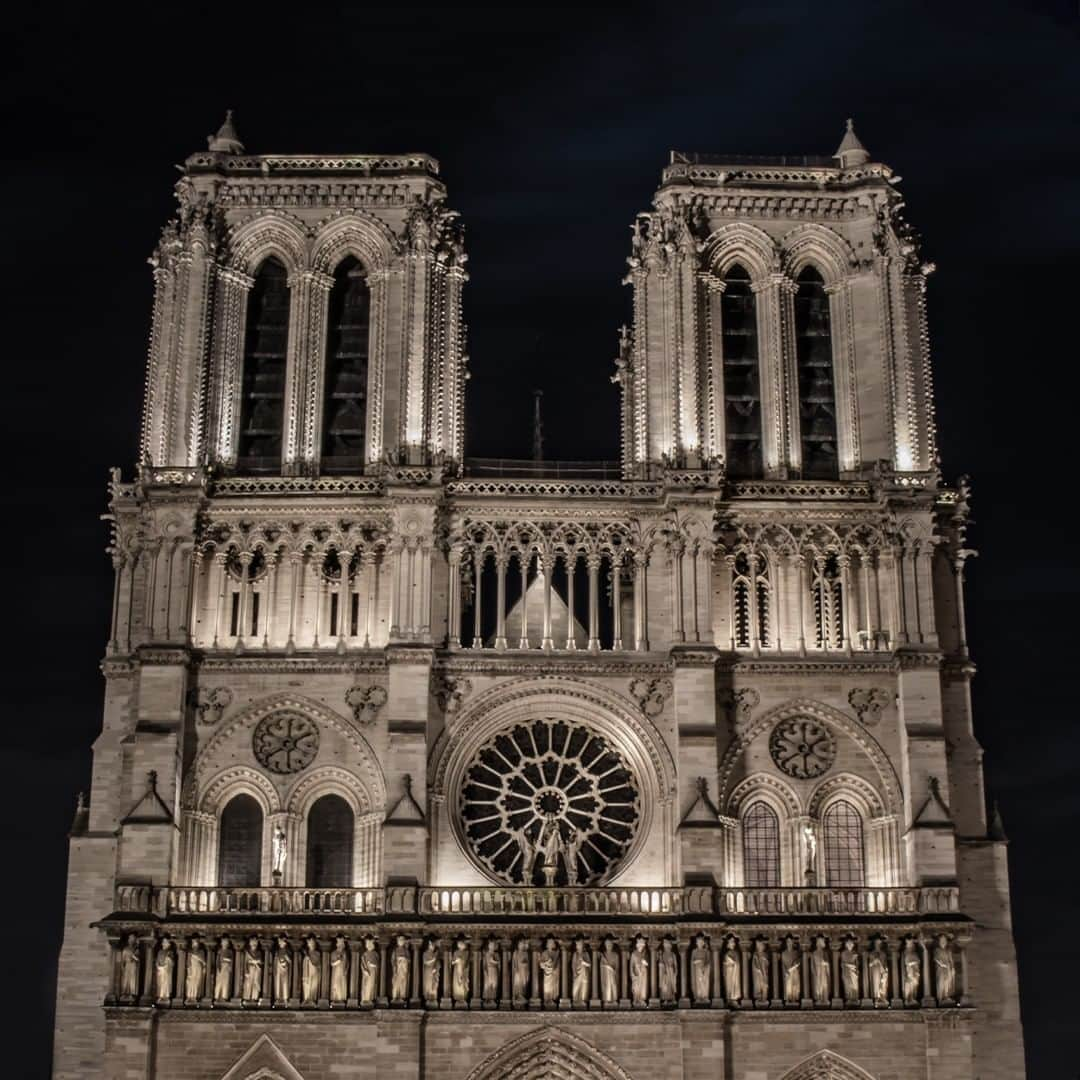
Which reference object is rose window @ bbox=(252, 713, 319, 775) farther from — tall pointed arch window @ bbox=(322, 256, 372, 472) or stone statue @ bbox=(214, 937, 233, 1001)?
tall pointed arch window @ bbox=(322, 256, 372, 472)

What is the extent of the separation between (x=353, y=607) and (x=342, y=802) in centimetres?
479

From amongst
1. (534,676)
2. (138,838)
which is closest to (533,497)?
(534,676)

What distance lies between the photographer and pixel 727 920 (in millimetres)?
44938

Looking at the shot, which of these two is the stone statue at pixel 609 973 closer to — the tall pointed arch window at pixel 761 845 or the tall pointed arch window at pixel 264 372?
the tall pointed arch window at pixel 761 845

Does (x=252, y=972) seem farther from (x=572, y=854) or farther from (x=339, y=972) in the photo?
(x=572, y=854)

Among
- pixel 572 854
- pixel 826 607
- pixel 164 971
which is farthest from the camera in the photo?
pixel 826 607

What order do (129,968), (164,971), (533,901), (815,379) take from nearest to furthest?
Result: (129,968) → (164,971) → (533,901) → (815,379)

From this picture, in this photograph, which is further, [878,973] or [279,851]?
[279,851]

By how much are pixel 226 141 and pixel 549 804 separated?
19867 millimetres

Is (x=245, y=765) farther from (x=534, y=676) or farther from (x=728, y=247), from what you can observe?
(x=728, y=247)

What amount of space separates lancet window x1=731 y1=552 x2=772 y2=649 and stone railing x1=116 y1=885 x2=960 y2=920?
6551mm

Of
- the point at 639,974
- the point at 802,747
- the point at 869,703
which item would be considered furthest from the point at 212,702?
the point at 869,703

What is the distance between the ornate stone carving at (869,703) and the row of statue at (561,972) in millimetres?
5587

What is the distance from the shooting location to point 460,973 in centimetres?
4447
